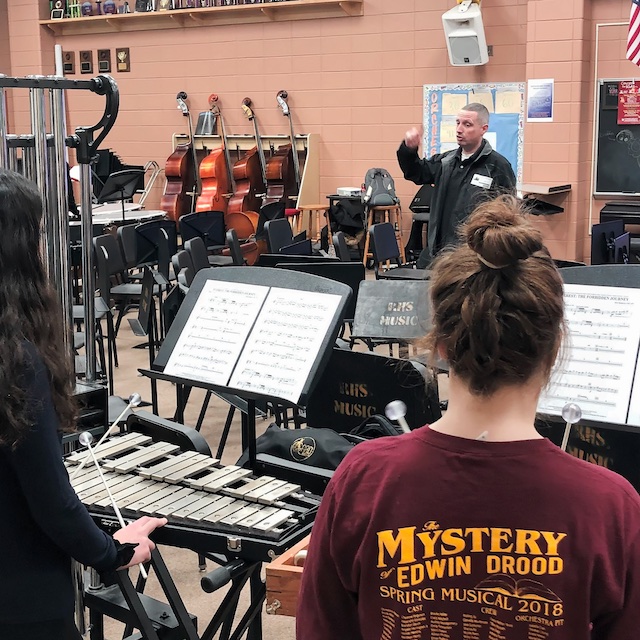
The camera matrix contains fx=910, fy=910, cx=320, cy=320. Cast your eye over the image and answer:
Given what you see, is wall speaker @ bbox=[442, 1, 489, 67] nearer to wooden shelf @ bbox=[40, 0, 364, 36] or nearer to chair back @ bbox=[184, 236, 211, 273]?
wooden shelf @ bbox=[40, 0, 364, 36]

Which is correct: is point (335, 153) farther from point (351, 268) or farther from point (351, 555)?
point (351, 555)

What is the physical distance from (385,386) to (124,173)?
5554mm

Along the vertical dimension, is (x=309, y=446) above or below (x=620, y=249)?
below

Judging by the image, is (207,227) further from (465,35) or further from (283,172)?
(465,35)

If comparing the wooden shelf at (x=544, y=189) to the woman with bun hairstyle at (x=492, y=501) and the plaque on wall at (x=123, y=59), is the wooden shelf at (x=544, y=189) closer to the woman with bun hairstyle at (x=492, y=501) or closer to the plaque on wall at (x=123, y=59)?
the plaque on wall at (x=123, y=59)

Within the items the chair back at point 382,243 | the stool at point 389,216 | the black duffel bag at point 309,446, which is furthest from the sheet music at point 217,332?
the stool at point 389,216

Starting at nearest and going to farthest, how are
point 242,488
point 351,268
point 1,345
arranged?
point 1,345, point 242,488, point 351,268

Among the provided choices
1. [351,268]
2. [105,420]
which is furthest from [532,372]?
[351,268]

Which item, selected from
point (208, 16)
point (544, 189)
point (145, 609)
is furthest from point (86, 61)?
point (145, 609)

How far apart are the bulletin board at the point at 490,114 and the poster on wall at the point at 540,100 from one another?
1.89 feet

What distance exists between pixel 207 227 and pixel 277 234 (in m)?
0.99

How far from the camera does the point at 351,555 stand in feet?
3.90

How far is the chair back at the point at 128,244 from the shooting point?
5.88m

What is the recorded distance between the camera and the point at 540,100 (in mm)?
8234
